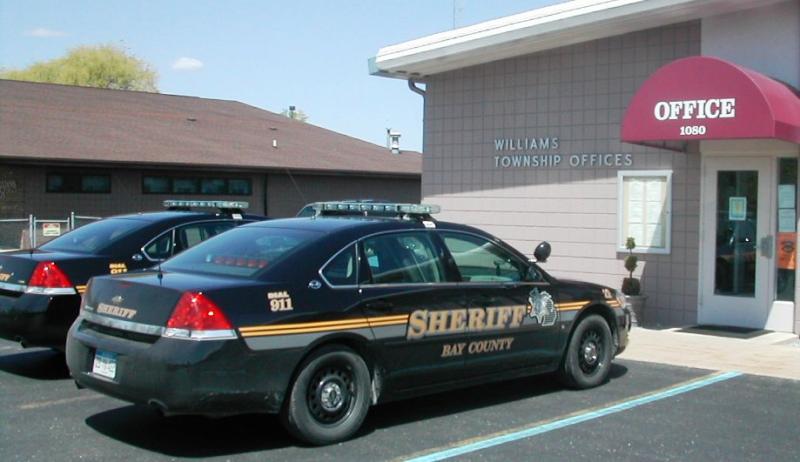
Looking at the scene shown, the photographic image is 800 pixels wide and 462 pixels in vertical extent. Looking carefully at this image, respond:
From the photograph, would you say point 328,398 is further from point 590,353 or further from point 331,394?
point 590,353

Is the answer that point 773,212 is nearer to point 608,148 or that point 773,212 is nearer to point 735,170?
point 735,170

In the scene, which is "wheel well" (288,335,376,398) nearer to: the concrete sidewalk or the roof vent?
the concrete sidewalk

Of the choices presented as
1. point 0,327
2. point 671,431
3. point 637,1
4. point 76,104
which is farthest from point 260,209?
point 671,431

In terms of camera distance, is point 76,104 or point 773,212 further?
point 76,104

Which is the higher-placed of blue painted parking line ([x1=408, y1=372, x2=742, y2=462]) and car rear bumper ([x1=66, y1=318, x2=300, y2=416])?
car rear bumper ([x1=66, y1=318, x2=300, y2=416])

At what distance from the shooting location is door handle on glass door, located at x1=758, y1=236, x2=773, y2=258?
11.5 m

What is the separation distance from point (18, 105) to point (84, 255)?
20.9 metres

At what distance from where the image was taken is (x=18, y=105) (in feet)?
90.0

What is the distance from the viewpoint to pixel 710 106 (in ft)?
34.2

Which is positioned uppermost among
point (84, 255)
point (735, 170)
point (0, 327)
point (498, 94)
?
point (498, 94)

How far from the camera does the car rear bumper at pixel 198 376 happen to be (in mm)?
5719

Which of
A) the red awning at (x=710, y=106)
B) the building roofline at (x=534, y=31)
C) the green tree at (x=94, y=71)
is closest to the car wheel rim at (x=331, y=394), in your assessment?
the red awning at (x=710, y=106)

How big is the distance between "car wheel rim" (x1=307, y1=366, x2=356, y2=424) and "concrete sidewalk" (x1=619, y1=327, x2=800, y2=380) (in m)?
4.62

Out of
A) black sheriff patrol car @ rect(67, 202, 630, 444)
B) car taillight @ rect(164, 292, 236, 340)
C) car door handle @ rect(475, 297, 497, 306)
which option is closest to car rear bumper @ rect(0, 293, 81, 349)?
black sheriff patrol car @ rect(67, 202, 630, 444)
